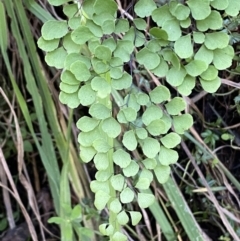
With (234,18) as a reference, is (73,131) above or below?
below

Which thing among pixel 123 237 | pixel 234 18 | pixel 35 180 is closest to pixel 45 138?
pixel 35 180

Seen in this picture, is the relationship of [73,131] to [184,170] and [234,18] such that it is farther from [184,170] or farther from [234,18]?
[234,18]

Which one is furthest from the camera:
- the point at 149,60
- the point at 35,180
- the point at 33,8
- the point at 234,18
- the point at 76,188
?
the point at 35,180

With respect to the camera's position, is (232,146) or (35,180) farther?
(35,180)

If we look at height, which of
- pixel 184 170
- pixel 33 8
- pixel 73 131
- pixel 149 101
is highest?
pixel 33 8

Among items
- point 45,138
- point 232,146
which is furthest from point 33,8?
point 232,146

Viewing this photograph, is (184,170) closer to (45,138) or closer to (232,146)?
(232,146)

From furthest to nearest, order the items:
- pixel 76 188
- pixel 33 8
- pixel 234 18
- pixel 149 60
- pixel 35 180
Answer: pixel 35 180 < pixel 76 188 < pixel 33 8 < pixel 234 18 < pixel 149 60
